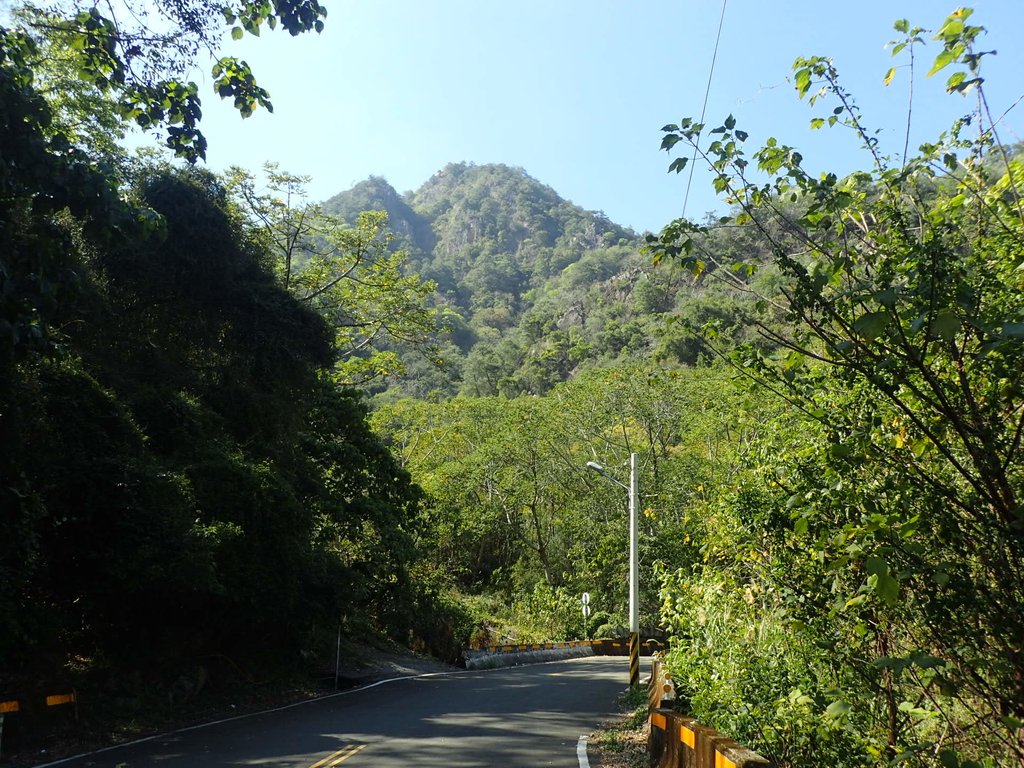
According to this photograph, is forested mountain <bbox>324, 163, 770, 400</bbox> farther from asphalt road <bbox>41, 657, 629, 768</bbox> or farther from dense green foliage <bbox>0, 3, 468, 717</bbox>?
asphalt road <bbox>41, 657, 629, 768</bbox>

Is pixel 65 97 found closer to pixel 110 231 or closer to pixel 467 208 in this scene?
pixel 110 231

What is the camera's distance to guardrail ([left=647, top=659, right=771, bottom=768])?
→ 5863 millimetres

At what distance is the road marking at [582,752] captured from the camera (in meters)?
10.9

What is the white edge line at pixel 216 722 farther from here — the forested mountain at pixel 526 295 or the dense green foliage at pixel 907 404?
the dense green foliage at pixel 907 404

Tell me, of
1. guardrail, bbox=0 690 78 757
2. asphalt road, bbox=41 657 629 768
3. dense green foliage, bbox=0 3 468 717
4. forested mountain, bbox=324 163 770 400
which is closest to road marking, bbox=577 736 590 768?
asphalt road, bbox=41 657 629 768

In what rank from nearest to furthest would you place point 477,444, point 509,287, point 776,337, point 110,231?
point 776,337 < point 110,231 < point 477,444 < point 509,287

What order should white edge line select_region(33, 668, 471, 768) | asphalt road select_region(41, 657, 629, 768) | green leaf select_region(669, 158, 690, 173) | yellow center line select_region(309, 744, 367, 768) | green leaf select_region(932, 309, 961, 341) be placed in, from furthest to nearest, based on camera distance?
white edge line select_region(33, 668, 471, 768) → asphalt road select_region(41, 657, 629, 768) → yellow center line select_region(309, 744, 367, 768) → green leaf select_region(669, 158, 690, 173) → green leaf select_region(932, 309, 961, 341)

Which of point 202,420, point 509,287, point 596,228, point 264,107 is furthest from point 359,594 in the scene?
point 596,228

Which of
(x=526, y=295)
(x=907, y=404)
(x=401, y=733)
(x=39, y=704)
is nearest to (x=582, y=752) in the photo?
(x=401, y=733)

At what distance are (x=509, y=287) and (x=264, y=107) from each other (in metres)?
153

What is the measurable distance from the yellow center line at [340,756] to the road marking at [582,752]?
2.86 meters

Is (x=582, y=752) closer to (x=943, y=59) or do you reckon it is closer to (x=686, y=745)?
(x=686, y=745)

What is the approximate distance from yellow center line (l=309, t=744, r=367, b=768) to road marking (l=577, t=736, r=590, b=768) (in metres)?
2.86

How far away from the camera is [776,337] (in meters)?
4.11
